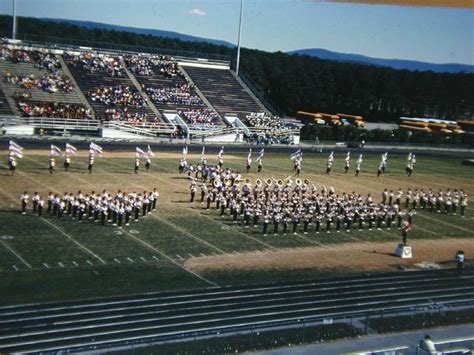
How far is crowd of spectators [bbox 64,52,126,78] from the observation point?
51.4 metres

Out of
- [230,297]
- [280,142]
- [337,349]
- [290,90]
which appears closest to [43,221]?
[230,297]

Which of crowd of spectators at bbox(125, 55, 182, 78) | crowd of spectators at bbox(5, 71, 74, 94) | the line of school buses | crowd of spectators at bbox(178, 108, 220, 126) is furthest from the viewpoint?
the line of school buses

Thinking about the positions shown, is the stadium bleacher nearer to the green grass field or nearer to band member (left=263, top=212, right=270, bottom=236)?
the green grass field

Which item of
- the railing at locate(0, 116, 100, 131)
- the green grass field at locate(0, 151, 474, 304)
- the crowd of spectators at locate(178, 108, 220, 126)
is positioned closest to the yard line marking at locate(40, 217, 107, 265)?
the green grass field at locate(0, 151, 474, 304)

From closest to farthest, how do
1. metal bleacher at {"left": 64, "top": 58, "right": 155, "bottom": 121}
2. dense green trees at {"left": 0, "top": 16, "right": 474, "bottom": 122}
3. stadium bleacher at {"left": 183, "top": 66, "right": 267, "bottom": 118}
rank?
metal bleacher at {"left": 64, "top": 58, "right": 155, "bottom": 121}
stadium bleacher at {"left": 183, "top": 66, "right": 267, "bottom": 118}
dense green trees at {"left": 0, "top": 16, "right": 474, "bottom": 122}

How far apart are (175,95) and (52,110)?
11700 mm

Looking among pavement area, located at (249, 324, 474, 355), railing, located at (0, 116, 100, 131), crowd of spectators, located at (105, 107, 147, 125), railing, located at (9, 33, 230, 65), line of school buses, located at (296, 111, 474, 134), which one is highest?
railing, located at (9, 33, 230, 65)

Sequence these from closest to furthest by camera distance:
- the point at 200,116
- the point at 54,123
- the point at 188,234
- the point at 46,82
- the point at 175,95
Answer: the point at 188,234
the point at 54,123
the point at 46,82
the point at 200,116
the point at 175,95

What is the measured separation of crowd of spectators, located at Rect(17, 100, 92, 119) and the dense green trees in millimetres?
29631

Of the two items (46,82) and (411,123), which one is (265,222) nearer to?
(46,82)

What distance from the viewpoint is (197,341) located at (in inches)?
465

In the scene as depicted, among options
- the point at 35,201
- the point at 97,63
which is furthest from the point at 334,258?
the point at 97,63

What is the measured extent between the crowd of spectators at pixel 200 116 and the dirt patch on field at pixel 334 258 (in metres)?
29.6

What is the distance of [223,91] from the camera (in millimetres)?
57031
